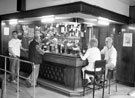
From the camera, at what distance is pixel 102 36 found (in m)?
7.64

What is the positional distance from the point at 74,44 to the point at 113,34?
176 centimetres

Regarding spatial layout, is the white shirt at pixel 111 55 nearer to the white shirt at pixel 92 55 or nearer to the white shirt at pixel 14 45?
the white shirt at pixel 92 55

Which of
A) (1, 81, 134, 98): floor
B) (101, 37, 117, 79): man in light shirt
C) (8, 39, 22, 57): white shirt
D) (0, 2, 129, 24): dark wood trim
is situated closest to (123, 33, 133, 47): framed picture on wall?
(0, 2, 129, 24): dark wood trim

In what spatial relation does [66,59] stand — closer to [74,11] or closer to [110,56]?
[110,56]

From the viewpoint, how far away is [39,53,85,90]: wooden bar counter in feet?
16.2

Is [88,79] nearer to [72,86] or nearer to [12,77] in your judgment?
[72,86]

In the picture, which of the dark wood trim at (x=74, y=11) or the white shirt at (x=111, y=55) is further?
the white shirt at (x=111, y=55)

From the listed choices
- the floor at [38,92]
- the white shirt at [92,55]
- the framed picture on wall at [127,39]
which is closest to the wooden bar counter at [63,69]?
the white shirt at [92,55]

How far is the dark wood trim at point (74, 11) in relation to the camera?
164 inches

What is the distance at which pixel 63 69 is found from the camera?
5258 mm

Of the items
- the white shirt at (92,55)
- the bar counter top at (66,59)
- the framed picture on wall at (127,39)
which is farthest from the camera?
the framed picture on wall at (127,39)

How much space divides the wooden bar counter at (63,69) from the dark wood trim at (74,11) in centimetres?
133

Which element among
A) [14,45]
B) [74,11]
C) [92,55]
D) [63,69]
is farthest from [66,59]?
[14,45]

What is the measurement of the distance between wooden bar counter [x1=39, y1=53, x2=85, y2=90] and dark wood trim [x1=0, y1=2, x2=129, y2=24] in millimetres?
1326
